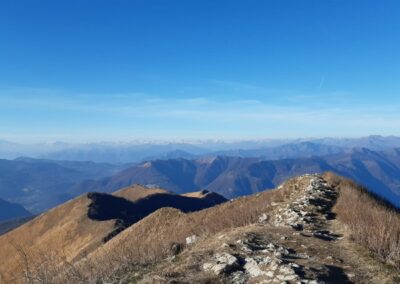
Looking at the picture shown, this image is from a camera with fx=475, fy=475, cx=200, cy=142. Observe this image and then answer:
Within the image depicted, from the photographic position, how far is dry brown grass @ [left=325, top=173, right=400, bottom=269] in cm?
1733

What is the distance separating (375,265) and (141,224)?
137 feet

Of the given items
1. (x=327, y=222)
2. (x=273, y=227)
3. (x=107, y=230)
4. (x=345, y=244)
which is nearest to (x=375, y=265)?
(x=345, y=244)

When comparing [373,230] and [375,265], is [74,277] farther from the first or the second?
[373,230]

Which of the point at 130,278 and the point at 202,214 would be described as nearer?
the point at 130,278

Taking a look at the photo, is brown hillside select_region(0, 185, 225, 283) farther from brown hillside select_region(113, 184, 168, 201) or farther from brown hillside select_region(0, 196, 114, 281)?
brown hillside select_region(113, 184, 168, 201)

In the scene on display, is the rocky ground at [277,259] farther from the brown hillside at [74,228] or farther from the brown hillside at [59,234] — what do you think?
the brown hillside at [59,234]

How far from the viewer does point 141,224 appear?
55500mm

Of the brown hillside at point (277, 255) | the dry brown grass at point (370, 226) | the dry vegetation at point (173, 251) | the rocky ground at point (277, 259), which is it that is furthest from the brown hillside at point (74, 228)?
the rocky ground at point (277, 259)

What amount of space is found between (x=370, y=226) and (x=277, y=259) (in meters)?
6.74

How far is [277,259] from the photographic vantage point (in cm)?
1598

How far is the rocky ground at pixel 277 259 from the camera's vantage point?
14.5 meters

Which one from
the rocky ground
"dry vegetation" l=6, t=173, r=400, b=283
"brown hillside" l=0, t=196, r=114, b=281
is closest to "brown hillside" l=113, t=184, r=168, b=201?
"brown hillside" l=0, t=196, r=114, b=281

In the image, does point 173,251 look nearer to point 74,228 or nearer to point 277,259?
point 277,259

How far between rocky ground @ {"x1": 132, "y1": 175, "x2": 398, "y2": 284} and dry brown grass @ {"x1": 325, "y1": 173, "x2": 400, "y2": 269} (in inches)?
19.4
